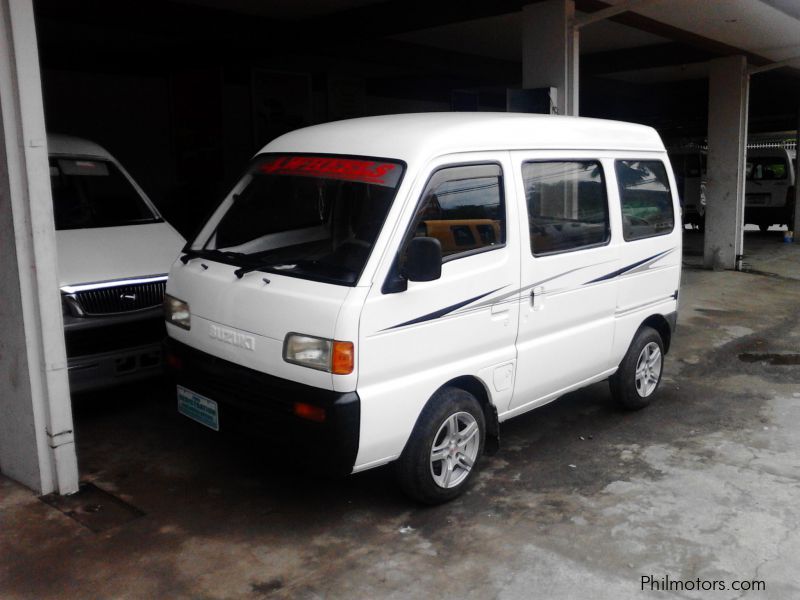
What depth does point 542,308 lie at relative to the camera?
193 inches

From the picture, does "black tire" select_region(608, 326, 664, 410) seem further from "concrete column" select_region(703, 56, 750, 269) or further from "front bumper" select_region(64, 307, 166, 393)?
"concrete column" select_region(703, 56, 750, 269)

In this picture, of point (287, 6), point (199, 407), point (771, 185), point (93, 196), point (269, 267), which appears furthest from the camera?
point (771, 185)

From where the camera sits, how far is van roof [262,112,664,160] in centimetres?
435

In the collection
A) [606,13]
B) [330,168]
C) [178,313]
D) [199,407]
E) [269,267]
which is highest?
[606,13]

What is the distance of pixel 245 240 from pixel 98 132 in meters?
9.56

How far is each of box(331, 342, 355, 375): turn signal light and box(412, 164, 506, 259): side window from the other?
0.80 meters

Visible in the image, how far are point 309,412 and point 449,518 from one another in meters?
1.10

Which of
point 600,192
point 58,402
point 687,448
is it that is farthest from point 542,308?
point 58,402

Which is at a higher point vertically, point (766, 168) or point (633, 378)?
point (766, 168)

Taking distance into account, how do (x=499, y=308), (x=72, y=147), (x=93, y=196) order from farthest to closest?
(x=72, y=147)
(x=93, y=196)
(x=499, y=308)

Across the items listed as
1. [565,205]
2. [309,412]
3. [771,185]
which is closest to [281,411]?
[309,412]

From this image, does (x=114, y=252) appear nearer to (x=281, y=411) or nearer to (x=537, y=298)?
(x=281, y=411)

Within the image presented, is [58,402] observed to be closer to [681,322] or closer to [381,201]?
[381,201]

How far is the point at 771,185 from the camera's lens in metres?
19.1
